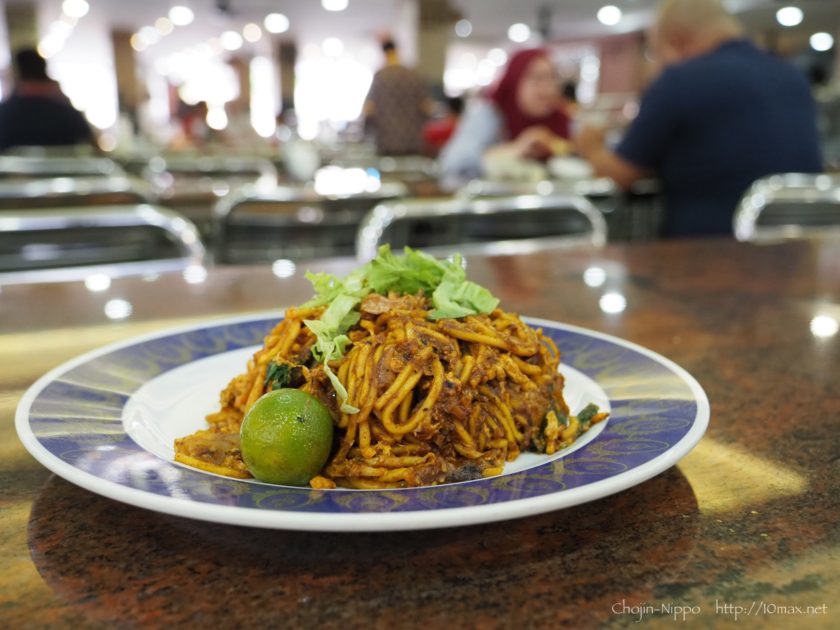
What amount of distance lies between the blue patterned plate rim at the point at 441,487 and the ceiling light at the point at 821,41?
55.3 ft

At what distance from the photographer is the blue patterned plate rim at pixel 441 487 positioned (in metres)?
0.43

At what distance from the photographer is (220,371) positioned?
31.7 inches

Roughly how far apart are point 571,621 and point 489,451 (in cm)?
21

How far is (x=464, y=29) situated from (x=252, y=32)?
17.7 feet

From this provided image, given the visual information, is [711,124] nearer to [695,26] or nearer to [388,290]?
[695,26]

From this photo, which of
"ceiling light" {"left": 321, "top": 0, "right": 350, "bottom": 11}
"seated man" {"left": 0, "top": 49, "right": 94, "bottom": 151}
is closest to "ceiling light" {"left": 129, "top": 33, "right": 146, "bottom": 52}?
"ceiling light" {"left": 321, "top": 0, "right": 350, "bottom": 11}

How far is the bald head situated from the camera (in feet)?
9.46

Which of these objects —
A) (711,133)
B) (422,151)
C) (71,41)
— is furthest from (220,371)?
(71,41)

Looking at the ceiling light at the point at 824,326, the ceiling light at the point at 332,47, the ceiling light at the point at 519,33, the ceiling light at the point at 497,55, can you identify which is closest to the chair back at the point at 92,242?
the ceiling light at the point at 824,326

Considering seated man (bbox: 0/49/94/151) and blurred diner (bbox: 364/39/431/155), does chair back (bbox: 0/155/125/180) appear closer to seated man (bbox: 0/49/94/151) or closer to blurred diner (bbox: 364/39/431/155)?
seated man (bbox: 0/49/94/151)

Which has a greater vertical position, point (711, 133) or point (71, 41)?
point (71, 41)

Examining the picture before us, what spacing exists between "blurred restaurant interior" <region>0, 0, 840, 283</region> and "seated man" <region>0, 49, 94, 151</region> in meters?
0.04

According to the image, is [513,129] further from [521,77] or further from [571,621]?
[571,621]

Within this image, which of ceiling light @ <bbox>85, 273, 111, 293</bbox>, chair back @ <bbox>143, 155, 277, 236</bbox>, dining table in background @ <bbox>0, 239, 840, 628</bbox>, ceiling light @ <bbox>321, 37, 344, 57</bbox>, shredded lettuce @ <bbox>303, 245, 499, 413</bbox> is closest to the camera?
dining table in background @ <bbox>0, 239, 840, 628</bbox>
